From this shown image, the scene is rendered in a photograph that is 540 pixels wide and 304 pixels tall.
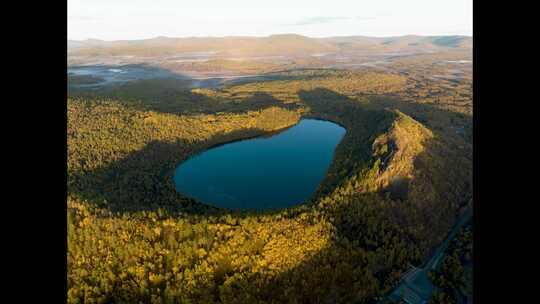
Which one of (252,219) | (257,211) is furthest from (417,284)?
(257,211)

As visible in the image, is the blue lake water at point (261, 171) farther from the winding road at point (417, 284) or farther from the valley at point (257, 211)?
the winding road at point (417, 284)

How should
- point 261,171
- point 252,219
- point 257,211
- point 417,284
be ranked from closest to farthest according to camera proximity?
point 417,284 < point 252,219 < point 257,211 < point 261,171

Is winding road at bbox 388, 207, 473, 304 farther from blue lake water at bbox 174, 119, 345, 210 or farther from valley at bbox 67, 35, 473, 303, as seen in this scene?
blue lake water at bbox 174, 119, 345, 210

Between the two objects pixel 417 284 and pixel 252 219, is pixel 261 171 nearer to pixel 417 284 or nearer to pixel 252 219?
pixel 252 219

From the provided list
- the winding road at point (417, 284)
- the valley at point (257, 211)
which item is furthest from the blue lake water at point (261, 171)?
the winding road at point (417, 284)
